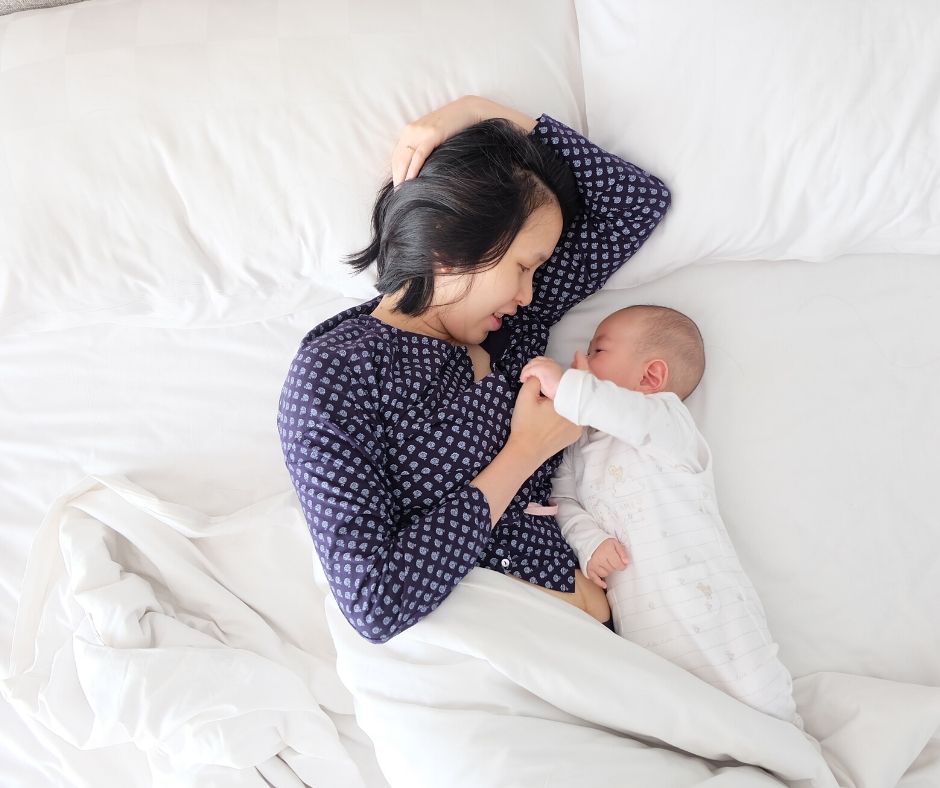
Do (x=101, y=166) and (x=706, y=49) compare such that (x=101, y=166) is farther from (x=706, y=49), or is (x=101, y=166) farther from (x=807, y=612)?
(x=807, y=612)

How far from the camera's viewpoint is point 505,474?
130 centimetres

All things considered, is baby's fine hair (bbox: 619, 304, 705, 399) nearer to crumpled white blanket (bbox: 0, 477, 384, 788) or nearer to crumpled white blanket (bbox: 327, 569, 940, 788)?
crumpled white blanket (bbox: 327, 569, 940, 788)

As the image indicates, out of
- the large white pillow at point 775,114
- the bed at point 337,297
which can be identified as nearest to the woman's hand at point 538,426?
the bed at point 337,297

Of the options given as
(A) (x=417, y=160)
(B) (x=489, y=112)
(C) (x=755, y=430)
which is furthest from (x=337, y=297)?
(C) (x=755, y=430)

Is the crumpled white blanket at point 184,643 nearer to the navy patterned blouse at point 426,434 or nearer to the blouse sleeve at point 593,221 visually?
the navy patterned blouse at point 426,434

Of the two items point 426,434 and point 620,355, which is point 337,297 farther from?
point 620,355

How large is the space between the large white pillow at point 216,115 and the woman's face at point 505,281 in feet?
0.73

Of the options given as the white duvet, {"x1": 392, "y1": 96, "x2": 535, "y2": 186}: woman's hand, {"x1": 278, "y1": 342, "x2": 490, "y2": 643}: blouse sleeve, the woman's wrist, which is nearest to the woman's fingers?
{"x1": 392, "y1": 96, "x2": 535, "y2": 186}: woman's hand

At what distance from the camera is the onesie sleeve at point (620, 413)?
4.25 ft

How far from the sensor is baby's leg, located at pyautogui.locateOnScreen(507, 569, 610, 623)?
1.35 meters

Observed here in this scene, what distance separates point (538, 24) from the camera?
1.46 metres

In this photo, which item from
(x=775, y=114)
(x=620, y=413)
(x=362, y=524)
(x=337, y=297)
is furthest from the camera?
(x=337, y=297)

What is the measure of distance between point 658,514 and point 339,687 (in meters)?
0.62

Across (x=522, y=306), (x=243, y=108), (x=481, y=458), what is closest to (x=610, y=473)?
(x=481, y=458)
